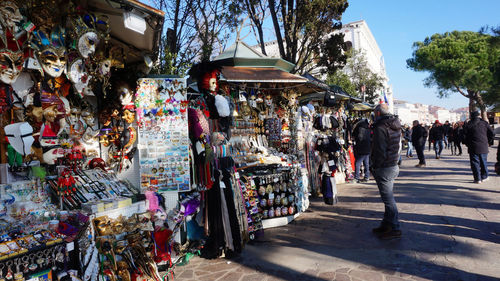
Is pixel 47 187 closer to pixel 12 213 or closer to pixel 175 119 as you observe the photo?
pixel 12 213

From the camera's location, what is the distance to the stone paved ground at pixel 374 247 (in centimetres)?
367

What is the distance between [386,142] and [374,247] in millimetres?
1562

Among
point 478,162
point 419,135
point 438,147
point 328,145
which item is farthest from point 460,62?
point 328,145

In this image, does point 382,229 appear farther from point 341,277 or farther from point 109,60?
point 109,60

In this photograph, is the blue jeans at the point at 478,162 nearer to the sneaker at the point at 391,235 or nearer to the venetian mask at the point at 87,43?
the sneaker at the point at 391,235

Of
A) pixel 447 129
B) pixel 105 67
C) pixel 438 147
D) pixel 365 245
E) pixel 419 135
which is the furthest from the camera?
pixel 447 129

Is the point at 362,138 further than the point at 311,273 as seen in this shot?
Yes

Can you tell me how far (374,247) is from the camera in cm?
446

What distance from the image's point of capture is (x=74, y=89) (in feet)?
12.0

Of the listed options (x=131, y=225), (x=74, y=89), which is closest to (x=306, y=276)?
(x=131, y=225)

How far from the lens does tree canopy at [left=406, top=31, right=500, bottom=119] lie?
103 ft

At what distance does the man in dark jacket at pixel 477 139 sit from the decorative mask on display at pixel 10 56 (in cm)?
937

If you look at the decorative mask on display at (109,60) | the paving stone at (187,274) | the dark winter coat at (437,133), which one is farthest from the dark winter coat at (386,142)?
the dark winter coat at (437,133)

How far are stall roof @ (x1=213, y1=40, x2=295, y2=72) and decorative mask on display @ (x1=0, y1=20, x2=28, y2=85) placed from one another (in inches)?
134
